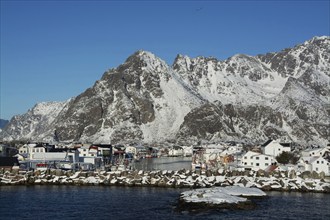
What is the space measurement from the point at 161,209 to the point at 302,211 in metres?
12.7

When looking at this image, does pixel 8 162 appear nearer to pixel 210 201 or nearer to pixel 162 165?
pixel 162 165

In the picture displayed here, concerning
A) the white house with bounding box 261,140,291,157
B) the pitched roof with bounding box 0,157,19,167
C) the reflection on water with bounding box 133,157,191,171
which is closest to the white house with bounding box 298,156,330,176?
the reflection on water with bounding box 133,157,191,171

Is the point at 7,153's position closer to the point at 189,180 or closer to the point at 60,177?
the point at 60,177

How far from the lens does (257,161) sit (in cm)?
8150

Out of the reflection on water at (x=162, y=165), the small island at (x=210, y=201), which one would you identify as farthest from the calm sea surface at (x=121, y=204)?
the reflection on water at (x=162, y=165)

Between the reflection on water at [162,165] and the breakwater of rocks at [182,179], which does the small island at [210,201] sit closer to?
the breakwater of rocks at [182,179]

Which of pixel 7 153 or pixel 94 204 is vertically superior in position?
pixel 7 153

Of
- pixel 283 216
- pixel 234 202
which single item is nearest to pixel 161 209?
pixel 234 202

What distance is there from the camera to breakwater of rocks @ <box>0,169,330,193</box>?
192 feet

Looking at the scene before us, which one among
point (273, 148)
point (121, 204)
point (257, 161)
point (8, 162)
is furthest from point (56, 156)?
point (273, 148)

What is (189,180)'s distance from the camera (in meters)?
62.1

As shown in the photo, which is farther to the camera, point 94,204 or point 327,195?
point 327,195

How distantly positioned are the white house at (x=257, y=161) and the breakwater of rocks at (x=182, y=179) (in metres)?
14.9

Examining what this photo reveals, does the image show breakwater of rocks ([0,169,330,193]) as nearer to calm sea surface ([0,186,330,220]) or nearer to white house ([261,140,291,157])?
calm sea surface ([0,186,330,220])
